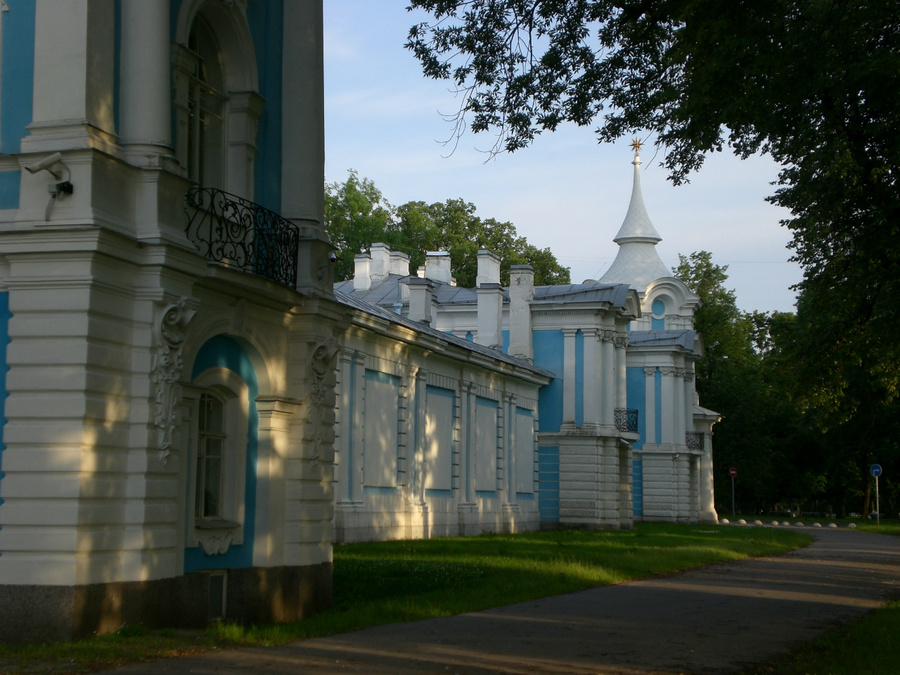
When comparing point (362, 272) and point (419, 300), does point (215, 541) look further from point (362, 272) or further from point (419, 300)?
point (362, 272)

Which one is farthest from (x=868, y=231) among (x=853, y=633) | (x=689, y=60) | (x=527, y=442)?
(x=527, y=442)

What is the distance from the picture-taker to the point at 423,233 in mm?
69500

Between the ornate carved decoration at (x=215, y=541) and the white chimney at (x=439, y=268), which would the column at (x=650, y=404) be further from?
the ornate carved decoration at (x=215, y=541)

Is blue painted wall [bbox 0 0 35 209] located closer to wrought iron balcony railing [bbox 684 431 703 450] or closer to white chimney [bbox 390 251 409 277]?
white chimney [bbox 390 251 409 277]

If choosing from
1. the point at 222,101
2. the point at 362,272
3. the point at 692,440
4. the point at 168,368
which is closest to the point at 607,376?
the point at 362,272

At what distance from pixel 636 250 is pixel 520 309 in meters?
21.7

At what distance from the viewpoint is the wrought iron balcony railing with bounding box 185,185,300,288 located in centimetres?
1237

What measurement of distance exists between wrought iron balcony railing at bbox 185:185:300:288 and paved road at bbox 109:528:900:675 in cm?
419

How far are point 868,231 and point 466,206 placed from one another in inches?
2197

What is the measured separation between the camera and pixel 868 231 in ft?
58.7

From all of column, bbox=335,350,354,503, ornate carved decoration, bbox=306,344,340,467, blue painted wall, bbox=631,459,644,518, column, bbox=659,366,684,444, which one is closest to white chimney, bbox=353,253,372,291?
column, bbox=659,366,684,444

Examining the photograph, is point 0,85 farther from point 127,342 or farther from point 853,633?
point 853,633

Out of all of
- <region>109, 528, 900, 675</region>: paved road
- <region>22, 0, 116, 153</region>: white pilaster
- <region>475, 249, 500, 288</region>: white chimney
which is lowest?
<region>109, 528, 900, 675</region>: paved road

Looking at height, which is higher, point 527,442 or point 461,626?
point 527,442
